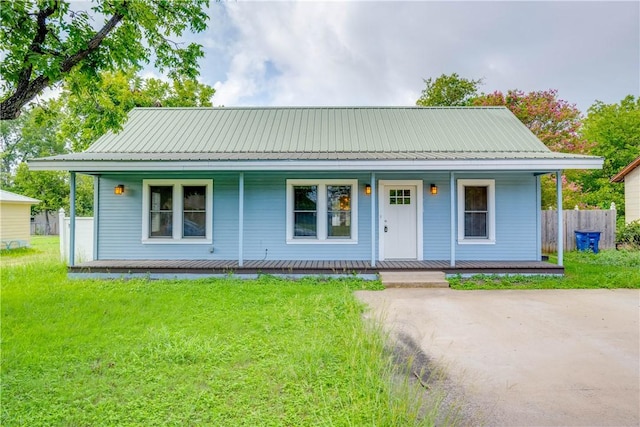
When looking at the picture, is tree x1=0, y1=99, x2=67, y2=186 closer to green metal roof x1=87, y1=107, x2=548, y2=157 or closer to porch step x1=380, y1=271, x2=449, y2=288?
green metal roof x1=87, y1=107, x2=548, y2=157

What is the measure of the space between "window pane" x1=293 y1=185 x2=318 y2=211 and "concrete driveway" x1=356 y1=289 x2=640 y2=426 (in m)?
2.83

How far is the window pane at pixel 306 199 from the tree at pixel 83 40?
12.0 feet

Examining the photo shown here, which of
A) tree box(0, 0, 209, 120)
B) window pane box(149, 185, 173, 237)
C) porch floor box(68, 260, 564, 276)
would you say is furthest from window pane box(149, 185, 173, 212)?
tree box(0, 0, 209, 120)

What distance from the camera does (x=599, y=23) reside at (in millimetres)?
12414

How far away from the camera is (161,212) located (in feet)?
27.1

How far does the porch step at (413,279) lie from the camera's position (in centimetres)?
662

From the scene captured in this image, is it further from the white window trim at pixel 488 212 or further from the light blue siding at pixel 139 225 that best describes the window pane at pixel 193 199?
the white window trim at pixel 488 212

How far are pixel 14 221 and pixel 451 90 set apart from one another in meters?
21.0

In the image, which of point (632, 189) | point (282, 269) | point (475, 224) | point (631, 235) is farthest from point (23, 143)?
point (632, 189)

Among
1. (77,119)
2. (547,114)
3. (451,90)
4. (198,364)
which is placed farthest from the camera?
(451,90)

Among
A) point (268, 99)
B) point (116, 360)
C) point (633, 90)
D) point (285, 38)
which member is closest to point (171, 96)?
point (268, 99)

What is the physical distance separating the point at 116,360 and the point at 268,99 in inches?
641

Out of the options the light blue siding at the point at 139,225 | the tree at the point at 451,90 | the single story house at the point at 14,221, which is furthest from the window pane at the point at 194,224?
the tree at the point at 451,90

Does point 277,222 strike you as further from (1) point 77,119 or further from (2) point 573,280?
(2) point 573,280
